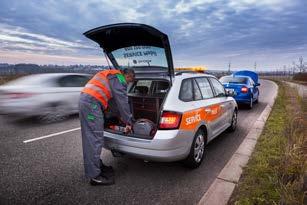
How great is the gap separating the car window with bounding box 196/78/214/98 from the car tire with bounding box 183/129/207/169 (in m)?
0.82

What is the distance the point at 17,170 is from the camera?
391 cm

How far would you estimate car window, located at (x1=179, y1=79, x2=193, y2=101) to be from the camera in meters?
3.90

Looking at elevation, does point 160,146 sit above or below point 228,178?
above

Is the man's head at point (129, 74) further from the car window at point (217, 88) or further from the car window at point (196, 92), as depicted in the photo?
the car window at point (217, 88)

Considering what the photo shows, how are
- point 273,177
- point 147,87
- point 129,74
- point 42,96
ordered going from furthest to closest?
point 42,96, point 147,87, point 129,74, point 273,177

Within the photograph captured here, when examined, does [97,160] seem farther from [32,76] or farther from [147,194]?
[32,76]

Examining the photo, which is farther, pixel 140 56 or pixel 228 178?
pixel 140 56

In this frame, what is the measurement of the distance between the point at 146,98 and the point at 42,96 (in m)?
4.02

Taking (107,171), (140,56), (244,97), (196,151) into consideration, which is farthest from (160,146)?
(244,97)

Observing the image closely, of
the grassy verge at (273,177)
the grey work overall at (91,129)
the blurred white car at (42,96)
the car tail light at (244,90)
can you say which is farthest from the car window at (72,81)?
the car tail light at (244,90)

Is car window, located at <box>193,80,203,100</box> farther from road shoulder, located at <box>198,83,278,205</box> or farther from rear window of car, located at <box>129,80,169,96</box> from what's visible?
road shoulder, located at <box>198,83,278,205</box>

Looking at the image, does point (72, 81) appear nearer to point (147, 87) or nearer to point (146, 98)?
point (147, 87)

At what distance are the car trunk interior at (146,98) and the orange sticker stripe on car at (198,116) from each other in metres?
0.65

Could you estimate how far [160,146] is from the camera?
346cm
